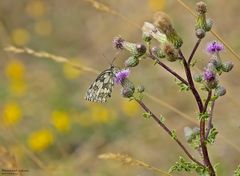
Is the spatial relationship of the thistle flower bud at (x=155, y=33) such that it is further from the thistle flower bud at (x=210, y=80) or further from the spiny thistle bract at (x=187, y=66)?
the thistle flower bud at (x=210, y=80)

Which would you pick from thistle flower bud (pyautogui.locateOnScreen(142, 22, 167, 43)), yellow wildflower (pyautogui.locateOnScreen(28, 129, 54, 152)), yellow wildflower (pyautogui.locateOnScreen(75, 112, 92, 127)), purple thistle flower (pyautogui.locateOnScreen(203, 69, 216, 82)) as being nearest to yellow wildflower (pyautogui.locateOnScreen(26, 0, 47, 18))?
yellow wildflower (pyautogui.locateOnScreen(75, 112, 92, 127))

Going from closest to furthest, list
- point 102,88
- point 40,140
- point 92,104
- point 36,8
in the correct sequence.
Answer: point 102,88 → point 40,140 → point 92,104 → point 36,8

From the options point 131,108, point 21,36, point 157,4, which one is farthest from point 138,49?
point 21,36

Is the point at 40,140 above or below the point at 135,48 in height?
above

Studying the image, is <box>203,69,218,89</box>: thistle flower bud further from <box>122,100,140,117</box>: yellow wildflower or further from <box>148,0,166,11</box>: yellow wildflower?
<box>148,0,166,11</box>: yellow wildflower

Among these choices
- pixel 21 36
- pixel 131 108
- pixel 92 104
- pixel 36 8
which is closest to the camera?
pixel 131 108

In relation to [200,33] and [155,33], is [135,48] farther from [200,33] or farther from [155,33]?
[200,33]

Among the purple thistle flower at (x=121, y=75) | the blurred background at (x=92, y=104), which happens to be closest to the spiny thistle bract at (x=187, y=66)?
the purple thistle flower at (x=121, y=75)
